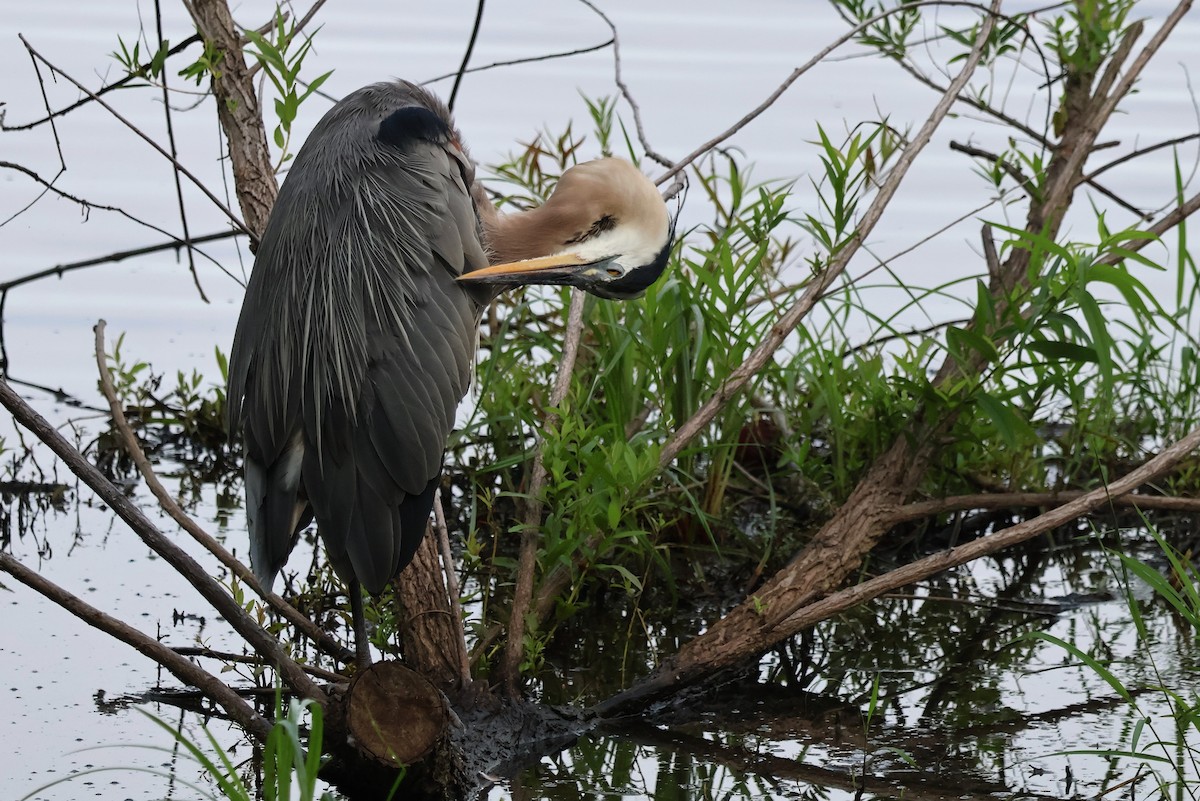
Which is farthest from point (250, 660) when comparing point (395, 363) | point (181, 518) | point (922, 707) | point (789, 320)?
point (922, 707)

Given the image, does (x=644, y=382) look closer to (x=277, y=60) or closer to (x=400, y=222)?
(x=400, y=222)

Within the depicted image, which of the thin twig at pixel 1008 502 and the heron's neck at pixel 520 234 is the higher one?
the heron's neck at pixel 520 234

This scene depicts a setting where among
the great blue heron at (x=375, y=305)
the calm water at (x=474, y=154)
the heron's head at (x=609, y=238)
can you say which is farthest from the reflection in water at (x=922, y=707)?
the heron's head at (x=609, y=238)

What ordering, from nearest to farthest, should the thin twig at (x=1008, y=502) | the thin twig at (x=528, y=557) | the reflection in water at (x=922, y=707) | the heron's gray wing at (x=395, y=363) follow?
the heron's gray wing at (x=395, y=363) < the reflection in water at (x=922, y=707) < the thin twig at (x=528, y=557) < the thin twig at (x=1008, y=502)

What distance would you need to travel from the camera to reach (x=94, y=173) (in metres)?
6.94

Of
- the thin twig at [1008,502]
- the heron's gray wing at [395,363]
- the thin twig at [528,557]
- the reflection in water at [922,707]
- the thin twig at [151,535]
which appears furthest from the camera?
the thin twig at [1008,502]

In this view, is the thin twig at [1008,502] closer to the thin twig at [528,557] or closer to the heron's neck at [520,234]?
the thin twig at [528,557]

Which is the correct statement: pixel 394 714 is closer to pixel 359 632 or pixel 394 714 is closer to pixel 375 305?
pixel 359 632

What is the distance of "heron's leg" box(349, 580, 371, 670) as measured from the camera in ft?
9.96

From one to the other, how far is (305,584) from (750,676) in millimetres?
1175

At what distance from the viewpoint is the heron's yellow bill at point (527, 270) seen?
10.4 ft

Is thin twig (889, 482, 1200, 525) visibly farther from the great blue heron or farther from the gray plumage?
the gray plumage

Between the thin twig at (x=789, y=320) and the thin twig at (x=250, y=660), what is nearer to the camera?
the thin twig at (x=250, y=660)

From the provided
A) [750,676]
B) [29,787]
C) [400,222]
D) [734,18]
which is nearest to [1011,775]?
[750,676]
